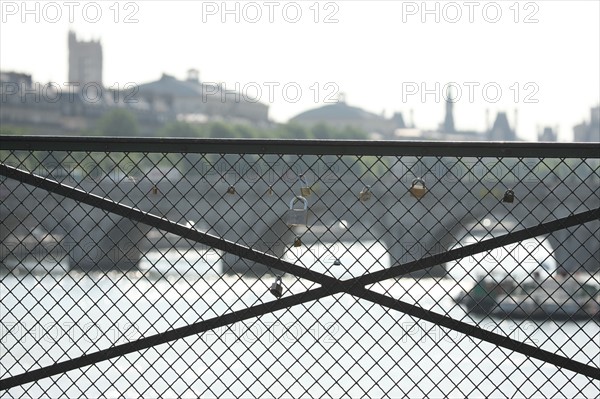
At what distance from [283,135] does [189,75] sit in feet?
103

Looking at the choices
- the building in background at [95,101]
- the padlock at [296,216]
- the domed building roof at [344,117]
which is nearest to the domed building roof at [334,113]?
the domed building roof at [344,117]

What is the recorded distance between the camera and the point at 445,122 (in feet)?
329

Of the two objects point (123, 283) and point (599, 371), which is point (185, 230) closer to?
point (599, 371)

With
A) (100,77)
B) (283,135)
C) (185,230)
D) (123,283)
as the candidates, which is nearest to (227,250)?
(185,230)

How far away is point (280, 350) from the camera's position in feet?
44.4

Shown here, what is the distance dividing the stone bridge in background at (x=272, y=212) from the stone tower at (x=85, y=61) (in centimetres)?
4223

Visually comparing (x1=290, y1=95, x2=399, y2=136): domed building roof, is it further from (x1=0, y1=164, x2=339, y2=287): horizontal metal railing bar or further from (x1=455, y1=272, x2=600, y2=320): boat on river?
(x1=0, y1=164, x2=339, y2=287): horizontal metal railing bar

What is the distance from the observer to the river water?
8.39 ft

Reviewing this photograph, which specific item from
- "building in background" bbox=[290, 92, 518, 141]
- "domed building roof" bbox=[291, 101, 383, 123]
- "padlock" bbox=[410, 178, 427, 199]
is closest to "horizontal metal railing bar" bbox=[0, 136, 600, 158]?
"padlock" bbox=[410, 178, 427, 199]

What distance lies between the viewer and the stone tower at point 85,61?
3022 inches

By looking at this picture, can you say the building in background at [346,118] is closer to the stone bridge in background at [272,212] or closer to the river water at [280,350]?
the stone bridge in background at [272,212]

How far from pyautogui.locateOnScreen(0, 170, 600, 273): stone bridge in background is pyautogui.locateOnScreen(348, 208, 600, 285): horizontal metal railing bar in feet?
0.85

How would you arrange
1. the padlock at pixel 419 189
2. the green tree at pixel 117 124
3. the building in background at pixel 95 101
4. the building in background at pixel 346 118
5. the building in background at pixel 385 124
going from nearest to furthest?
the padlock at pixel 419 189 → the green tree at pixel 117 124 → the building in background at pixel 95 101 → the building in background at pixel 346 118 → the building in background at pixel 385 124

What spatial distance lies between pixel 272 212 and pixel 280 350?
874cm
